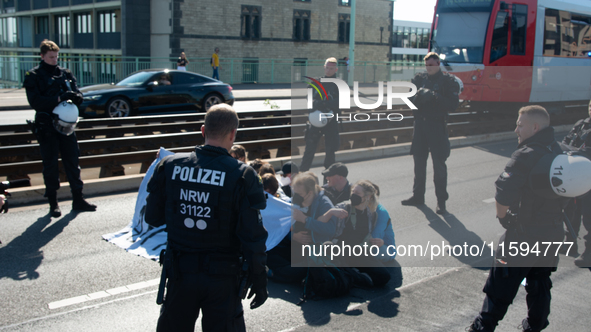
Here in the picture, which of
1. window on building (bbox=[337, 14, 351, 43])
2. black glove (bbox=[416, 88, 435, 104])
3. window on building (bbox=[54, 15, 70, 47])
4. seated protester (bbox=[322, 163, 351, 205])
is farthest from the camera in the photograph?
window on building (bbox=[337, 14, 351, 43])

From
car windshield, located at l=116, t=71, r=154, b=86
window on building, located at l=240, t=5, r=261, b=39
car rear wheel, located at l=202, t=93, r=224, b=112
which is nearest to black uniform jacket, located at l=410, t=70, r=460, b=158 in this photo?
car windshield, located at l=116, t=71, r=154, b=86

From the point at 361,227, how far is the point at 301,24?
3766 centimetres

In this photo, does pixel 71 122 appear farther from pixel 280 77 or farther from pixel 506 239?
pixel 280 77

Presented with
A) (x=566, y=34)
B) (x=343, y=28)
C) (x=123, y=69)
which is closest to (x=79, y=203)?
(x=566, y=34)

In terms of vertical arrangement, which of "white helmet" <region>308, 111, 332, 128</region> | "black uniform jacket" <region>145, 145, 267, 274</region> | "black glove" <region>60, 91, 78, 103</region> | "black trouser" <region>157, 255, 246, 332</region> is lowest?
"black trouser" <region>157, 255, 246, 332</region>

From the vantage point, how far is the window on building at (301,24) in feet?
132

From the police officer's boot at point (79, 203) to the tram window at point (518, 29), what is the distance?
11.5 metres

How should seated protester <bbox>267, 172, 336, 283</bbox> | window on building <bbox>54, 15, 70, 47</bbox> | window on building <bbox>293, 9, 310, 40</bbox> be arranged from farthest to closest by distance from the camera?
window on building <bbox>54, 15, 70, 47</bbox> → window on building <bbox>293, 9, 310, 40</bbox> → seated protester <bbox>267, 172, 336, 283</bbox>

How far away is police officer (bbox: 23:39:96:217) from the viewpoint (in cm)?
651

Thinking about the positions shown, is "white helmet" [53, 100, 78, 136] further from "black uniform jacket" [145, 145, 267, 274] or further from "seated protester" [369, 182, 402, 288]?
"black uniform jacket" [145, 145, 267, 274]

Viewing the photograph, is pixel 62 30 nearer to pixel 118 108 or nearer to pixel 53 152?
pixel 118 108

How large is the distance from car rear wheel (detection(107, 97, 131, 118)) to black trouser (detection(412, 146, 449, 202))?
9634 millimetres

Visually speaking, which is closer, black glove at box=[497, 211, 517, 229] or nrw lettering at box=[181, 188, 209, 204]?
nrw lettering at box=[181, 188, 209, 204]

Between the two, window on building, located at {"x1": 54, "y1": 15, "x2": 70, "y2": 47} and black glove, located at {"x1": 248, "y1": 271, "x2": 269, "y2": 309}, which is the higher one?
window on building, located at {"x1": 54, "y1": 15, "x2": 70, "y2": 47}
